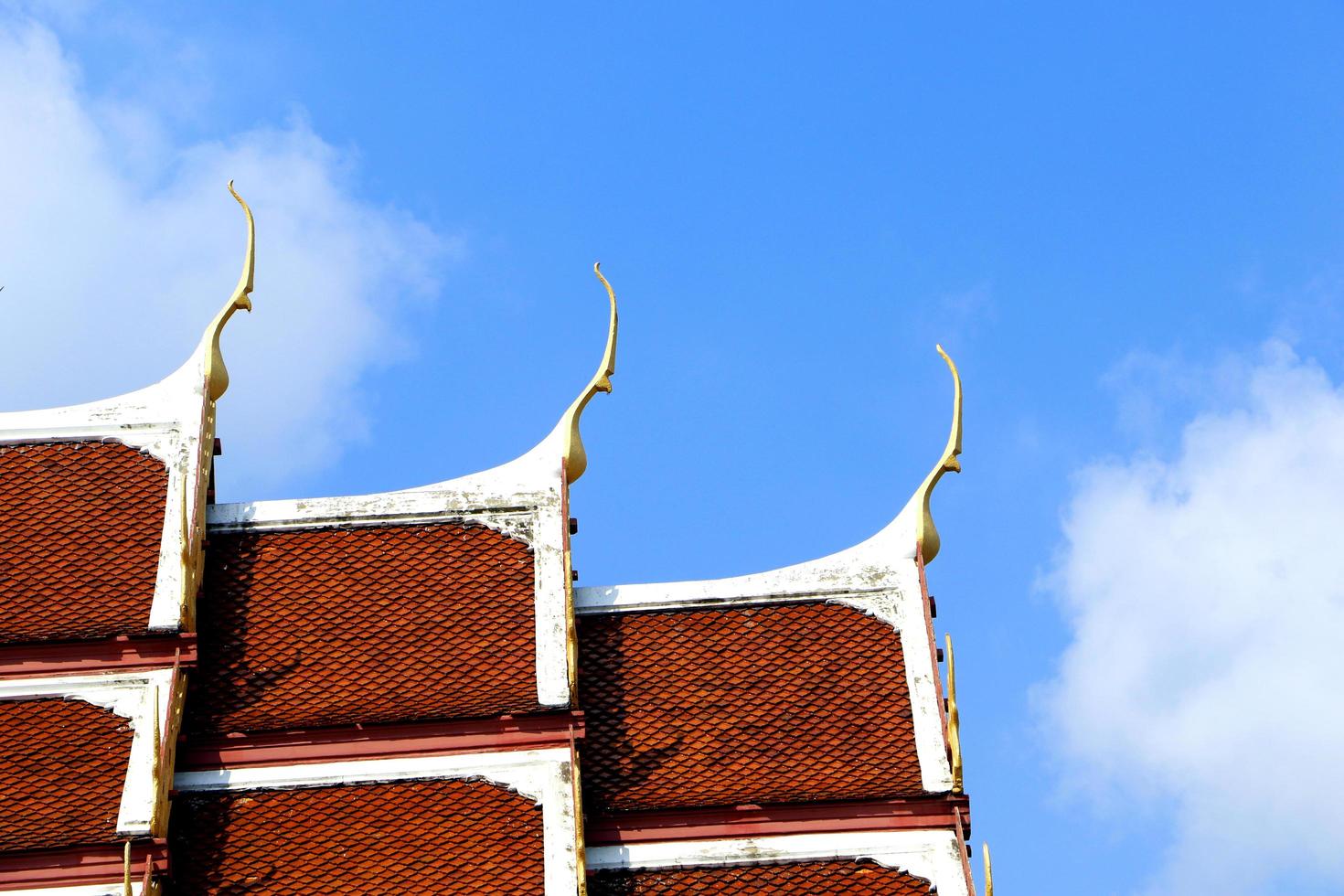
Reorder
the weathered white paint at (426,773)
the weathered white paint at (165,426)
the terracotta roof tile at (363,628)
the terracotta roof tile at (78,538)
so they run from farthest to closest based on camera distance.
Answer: the weathered white paint at (165,426) → the terracotta roof tile at (78,538) → the terracotta roof tile at (363,628) → the weathered white paint at (426,773)

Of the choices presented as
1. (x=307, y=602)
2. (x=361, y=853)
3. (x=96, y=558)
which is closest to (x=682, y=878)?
(x=361, y=853)

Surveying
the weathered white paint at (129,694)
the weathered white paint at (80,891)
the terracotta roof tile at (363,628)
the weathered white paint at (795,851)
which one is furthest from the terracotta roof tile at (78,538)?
the weathered white paint at (795,851)

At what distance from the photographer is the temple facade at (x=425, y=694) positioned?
1720cm

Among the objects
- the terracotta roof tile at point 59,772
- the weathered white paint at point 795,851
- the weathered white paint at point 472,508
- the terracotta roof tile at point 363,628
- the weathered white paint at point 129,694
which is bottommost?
the weathered white paint at point 795,851

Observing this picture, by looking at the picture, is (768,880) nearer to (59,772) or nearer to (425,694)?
(425,694)

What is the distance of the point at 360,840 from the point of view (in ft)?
56.7

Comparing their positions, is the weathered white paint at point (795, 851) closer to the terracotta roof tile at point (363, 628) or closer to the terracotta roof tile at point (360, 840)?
the terracotta roof tile at point (360, 840)

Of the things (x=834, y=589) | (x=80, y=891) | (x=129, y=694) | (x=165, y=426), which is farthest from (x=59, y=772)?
(x=834, y=589)

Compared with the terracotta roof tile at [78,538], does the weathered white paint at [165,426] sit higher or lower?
higher

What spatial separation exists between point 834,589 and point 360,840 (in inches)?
182

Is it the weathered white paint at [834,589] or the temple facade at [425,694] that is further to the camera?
the weathered white paint at [834,589]

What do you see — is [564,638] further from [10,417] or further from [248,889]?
[10,417]

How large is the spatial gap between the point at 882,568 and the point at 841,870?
9.50 ft

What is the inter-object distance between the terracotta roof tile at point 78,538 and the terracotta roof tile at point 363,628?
24.4 inches
